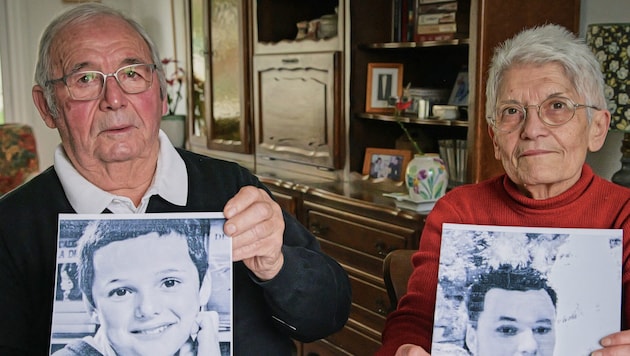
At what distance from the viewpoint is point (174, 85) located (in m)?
5.19

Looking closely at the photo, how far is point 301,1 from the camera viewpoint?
3.77 metres

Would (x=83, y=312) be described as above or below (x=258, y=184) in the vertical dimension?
below

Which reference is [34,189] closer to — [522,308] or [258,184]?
[258,184]

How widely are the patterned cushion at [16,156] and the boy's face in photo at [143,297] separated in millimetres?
3071

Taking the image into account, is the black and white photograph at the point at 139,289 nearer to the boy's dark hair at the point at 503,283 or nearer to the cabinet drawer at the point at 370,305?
the boy's dark hair at the point at 503,283

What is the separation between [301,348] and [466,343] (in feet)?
7.63

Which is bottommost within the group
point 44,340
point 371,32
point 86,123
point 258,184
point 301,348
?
point 301,348

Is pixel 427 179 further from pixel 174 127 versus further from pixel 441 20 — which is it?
pixel 174 127

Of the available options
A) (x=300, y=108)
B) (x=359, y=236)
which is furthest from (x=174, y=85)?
(x=359, y=236)

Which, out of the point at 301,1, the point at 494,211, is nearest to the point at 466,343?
the point at 494,211

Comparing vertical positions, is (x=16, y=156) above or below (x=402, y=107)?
below

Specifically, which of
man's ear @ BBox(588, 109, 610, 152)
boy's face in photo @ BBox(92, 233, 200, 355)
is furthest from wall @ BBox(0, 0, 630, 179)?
boy's face in photo @ BBox(92, 233, 200, 355)

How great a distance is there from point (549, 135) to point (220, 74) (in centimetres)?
301

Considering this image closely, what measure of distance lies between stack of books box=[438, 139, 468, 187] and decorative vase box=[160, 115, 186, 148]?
2.34m
